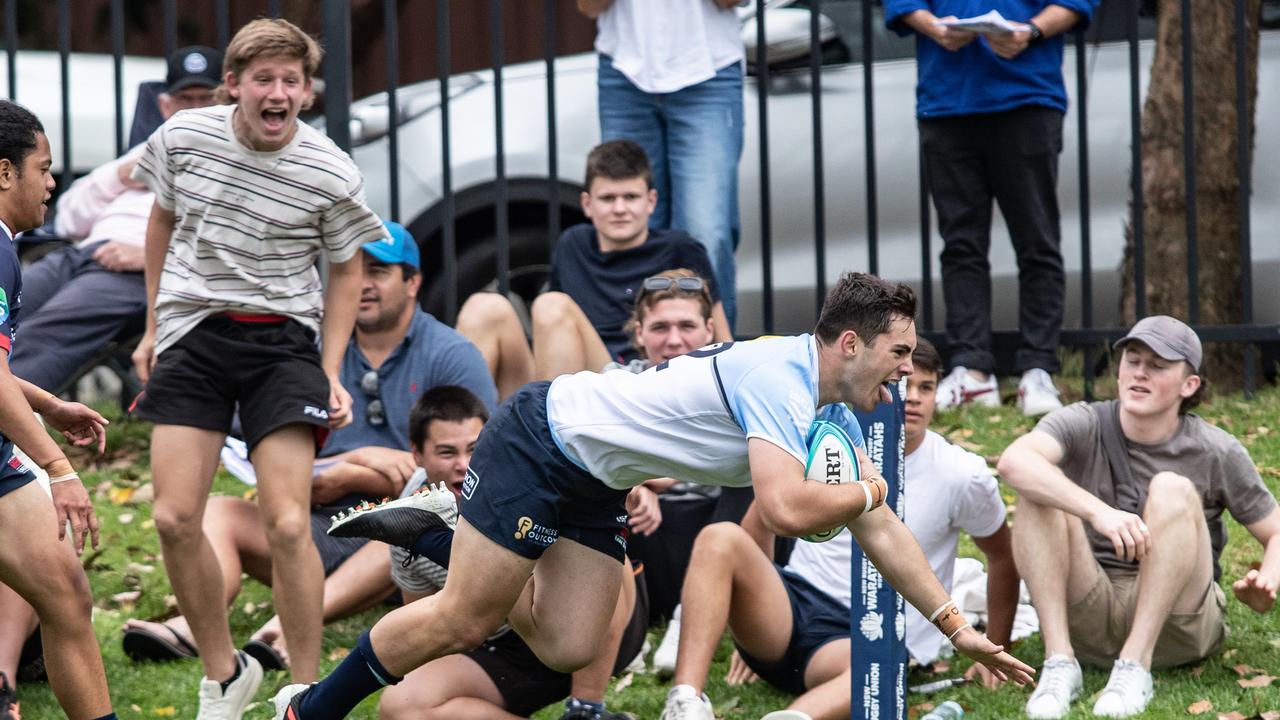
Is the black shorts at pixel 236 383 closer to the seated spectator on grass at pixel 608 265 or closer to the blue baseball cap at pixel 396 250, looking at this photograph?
the blue baseball cap at pixel 396 250

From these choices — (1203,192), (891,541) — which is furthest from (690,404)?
(1203,192)

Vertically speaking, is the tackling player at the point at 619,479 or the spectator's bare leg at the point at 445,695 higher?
the tackling player at the point at 619,479

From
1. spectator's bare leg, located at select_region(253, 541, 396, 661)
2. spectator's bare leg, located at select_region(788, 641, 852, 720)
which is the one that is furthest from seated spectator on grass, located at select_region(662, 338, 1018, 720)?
spectator's bare leg, located at select_region(253, 541, 396, 661)

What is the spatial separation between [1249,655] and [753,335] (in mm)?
3093

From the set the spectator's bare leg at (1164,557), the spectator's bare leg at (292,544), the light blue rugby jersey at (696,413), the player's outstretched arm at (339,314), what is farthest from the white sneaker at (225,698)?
the spectator's bare leg at (1164,557)

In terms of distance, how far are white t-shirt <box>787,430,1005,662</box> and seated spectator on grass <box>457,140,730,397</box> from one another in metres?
1.33

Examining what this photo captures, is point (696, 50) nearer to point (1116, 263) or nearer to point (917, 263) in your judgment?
point (917, 263)

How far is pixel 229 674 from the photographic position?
5.36 m

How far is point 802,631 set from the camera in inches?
212

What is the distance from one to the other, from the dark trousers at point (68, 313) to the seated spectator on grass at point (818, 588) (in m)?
3.11

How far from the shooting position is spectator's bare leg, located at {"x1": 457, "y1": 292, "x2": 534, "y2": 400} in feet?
22.3

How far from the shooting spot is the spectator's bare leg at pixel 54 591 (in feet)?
14.8

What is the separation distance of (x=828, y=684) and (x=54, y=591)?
2.27 m

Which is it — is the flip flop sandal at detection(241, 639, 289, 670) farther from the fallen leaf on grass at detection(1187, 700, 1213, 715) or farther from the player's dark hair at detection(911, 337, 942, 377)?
the fallen leaf on grass at detection(1187, 700, 1213, 715)
